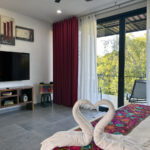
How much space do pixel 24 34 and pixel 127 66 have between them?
294 cm

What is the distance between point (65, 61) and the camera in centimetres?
390

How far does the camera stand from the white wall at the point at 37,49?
3564 millimetres

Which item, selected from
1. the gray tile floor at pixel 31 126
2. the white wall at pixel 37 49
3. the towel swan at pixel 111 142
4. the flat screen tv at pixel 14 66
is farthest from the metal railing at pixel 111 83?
the towel swan at pixel 111 142

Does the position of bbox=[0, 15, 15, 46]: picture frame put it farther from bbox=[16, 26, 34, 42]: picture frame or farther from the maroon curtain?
the maroon curtain

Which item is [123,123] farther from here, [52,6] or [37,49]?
[37,49]

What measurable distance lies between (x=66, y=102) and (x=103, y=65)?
158 cm

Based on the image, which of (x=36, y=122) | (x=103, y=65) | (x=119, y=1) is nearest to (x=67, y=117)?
(x=36, y=122)

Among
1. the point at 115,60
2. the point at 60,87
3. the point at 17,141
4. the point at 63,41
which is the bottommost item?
the point at 17,141

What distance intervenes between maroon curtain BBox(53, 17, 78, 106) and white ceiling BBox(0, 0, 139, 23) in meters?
0.38

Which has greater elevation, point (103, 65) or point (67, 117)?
point (103, 65)

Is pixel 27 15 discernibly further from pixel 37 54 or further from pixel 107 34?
pixel 107 34

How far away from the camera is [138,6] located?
2861mm

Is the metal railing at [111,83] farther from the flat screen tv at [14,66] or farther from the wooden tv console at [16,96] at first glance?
the flat screen tv at [14,66]

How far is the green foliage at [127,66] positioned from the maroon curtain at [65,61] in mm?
754
